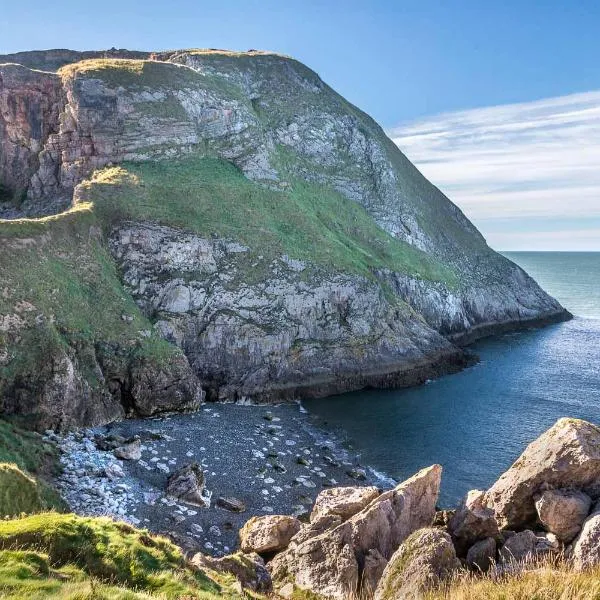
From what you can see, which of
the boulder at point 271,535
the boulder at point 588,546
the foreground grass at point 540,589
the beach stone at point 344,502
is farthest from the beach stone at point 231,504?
the foreground grass at point 540,589

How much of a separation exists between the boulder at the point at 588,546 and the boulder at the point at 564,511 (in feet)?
1.96

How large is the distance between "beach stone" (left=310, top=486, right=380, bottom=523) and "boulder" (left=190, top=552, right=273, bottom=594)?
433 cm

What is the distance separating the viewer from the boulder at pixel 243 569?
21.0 m

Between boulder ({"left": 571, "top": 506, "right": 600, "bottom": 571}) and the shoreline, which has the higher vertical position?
boulder ({"left": 571, "top": 506, "right": 600, "bottom": 571})

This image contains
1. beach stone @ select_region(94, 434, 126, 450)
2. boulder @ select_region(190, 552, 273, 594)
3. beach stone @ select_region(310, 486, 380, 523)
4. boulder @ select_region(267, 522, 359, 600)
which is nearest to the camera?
boulder @ select_region(267, 522, 359, 600)

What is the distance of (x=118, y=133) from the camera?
77.9m

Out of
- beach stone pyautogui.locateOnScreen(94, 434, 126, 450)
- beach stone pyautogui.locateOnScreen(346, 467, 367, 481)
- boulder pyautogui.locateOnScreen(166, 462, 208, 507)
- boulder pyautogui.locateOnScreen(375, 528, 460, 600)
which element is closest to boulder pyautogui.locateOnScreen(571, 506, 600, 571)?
boulder pyautogui.locateOnScreen(375, 528, 460, 600)

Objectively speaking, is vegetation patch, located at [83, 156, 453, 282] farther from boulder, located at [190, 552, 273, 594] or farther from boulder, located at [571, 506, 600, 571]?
boulder, located at [571, 506, 600, 571]

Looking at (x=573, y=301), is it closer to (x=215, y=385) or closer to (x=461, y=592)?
(x=215, y=385)

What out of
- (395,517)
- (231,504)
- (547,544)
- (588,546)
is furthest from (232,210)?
(588,546)

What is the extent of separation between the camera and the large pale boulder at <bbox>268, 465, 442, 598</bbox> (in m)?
20.9

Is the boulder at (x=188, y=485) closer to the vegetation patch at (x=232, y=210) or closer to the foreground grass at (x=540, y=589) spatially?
the foreground grass at (x=540, y=589)

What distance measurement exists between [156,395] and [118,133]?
43960mm

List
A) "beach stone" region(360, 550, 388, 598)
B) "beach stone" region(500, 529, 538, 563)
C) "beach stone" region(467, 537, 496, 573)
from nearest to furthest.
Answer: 1. "beach stone" region(500, 529, 538, 563)
2. "beach stone" region(467, 537, 496, 573)
3. "beach stone" region(360, 550, 388, 598)
